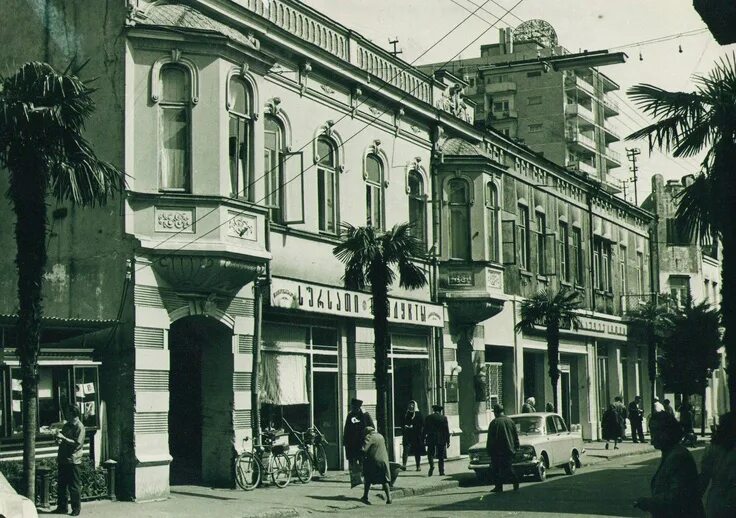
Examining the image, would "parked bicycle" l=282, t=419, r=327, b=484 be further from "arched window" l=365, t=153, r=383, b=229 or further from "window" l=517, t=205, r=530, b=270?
"window" l=517, t=205, r=530, b=270

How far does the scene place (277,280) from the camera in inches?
997

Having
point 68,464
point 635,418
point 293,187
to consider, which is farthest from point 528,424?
point 635,418

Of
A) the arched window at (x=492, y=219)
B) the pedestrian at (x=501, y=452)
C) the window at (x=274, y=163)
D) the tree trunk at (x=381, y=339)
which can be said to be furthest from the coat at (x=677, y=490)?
the arched window at (x=492, y=219)

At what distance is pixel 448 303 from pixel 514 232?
17.8 ft

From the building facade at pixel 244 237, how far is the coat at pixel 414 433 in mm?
1255

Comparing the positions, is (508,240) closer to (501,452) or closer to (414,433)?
(414,433)

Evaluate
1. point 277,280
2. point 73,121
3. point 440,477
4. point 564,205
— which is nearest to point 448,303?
point 440,477

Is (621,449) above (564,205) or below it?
below

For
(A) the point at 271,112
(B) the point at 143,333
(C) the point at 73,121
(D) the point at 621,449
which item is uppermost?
(A) the point at 271,112

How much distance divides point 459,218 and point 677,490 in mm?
26424

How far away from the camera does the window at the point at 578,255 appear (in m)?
46.8

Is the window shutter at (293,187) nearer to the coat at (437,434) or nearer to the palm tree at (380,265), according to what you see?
the palm tree at (380,265)

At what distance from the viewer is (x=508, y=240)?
3850 centimetres

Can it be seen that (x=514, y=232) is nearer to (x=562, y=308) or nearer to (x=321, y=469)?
(x=562, y=308)
